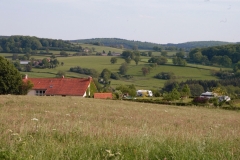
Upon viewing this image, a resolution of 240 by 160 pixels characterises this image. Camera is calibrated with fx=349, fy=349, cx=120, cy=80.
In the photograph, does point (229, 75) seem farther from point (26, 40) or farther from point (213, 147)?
point (213, 147)

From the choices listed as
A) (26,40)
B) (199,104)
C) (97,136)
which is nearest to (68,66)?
(26,40)

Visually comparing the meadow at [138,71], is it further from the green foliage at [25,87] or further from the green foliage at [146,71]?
the green foliage at [25,87]

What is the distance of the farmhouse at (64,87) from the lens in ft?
232

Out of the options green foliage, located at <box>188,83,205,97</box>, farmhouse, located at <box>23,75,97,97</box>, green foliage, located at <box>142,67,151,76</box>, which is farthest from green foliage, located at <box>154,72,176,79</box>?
farmhouse, located at <box>23,75,97,97</box>

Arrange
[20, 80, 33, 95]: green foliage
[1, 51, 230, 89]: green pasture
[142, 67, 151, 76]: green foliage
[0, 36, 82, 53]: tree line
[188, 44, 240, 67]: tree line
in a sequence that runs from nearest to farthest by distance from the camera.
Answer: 1. [20, 80, 33, 95]: green foliage
2. [1, 51, 230, 89]: green pasture
3. [142, 67, 151, 76]: green foliage
4. [188, 44, 240, 67]: tree line
5. [0, 36, 82, 53]: tree line

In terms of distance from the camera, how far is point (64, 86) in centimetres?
7312

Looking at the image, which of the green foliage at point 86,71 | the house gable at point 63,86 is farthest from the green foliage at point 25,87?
the green foliage at point 86,71

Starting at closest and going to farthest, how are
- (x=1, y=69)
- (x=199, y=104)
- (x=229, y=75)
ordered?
1. (x=199, y=104)
2. (x=1, y=69)
3. (x=229, y=75)

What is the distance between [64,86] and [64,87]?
376mm

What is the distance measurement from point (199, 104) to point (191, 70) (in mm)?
73471

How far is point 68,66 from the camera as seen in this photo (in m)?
131

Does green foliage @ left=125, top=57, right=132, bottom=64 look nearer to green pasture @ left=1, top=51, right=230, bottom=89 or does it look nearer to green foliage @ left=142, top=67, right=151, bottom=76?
green pasture @ left=1, top=51, right=230, bottom=89

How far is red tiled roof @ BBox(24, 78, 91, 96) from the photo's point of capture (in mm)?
70625

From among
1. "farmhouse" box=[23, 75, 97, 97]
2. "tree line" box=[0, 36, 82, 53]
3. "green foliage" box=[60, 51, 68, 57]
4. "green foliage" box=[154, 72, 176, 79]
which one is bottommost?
"green foliage" box=[154, 72, 176, 79]
